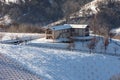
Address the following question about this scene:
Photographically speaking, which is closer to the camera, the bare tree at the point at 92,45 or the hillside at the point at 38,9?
the bare tree at the point at 92,45

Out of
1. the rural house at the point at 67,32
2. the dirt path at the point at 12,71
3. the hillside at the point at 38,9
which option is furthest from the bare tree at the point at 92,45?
the hillside at the point at 38,9

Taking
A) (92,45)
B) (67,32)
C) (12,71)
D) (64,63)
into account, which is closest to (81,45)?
(92,45)

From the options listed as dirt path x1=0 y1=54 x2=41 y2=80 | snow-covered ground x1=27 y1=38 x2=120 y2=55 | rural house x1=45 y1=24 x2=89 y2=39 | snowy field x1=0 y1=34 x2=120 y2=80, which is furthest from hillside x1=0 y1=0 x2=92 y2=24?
dirt path x1=0 y1=54 x2=41 y2=80

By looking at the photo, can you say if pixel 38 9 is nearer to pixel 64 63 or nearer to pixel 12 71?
pixel 64 63

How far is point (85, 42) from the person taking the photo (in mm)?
24328

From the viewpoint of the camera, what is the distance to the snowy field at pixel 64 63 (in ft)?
53.8

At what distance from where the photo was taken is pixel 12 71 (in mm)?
16203

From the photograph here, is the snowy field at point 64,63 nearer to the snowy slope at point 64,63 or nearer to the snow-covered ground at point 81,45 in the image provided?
the snowy slope at point 64,63

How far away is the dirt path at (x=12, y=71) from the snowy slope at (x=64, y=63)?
29 cm

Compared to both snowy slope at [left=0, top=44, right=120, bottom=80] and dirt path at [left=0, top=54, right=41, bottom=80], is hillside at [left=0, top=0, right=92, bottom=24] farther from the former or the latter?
dirt path at [left=0, top=54, right=41, bottom=80]

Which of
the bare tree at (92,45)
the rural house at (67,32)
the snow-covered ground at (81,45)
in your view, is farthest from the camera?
the rural house at (67,32)

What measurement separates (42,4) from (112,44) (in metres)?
29.1

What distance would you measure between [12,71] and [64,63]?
8.35 ft

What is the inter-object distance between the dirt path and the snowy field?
0.86ft
